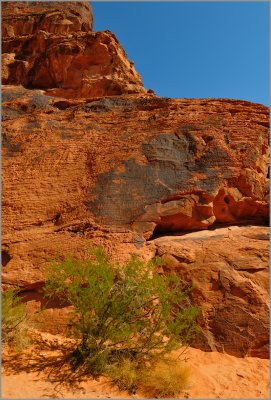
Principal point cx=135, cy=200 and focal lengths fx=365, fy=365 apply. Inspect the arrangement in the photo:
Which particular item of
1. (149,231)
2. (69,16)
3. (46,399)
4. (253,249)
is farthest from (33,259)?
(69,16)

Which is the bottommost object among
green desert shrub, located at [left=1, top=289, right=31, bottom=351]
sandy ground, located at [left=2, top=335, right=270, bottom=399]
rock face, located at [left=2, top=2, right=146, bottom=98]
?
sandy ground, located at [left=2, top=335, right=270, bottom=399]

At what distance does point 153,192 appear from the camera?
10266 millimetres

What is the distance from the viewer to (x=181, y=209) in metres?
9.98

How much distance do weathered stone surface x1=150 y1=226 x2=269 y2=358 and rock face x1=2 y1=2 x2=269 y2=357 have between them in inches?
0.9

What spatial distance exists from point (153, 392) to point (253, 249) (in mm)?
4447

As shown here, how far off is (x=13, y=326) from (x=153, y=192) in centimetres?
493

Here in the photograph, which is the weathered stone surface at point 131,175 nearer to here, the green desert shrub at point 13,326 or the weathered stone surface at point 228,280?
the weathered stone surface at point 228,280

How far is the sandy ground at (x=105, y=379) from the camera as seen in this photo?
20.8ft

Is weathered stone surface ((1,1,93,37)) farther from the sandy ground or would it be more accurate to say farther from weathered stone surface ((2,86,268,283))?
the sandy ground

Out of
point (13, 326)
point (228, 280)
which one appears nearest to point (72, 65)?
point (228, 280)

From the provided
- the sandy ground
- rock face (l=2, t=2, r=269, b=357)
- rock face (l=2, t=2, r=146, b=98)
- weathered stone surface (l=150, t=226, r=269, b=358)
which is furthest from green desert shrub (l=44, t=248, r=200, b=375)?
rock face (l=2, t=2, r=146, b=98)

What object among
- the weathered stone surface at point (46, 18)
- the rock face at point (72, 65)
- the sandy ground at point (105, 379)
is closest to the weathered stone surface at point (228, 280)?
the sandy ground at point (105, 379)

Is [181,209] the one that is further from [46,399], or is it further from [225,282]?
[46,399]

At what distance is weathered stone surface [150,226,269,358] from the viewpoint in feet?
27.0
